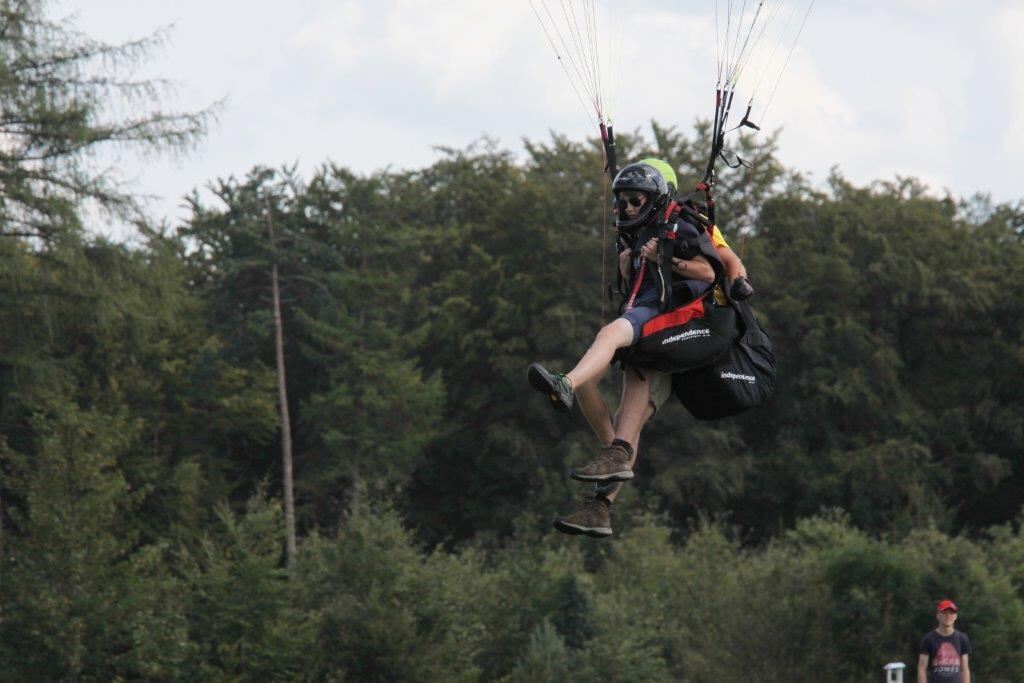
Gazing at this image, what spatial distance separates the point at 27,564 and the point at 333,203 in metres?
23.3

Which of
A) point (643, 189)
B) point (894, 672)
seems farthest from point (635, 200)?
point (894, 672)

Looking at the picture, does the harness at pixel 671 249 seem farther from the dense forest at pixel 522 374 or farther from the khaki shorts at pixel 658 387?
the dense forest at pixel 522 374

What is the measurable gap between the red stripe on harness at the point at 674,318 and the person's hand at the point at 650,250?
0.29 metres

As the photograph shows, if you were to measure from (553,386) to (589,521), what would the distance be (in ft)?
3.49

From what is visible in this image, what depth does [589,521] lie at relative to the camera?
9.10m

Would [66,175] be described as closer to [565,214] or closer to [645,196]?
[645,196]

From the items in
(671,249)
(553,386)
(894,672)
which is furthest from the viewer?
(894,672)

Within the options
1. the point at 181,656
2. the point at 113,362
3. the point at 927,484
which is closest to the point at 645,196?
the point at 181,656

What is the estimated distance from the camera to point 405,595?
26047mm

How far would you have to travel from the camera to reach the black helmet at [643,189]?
910 centimetres

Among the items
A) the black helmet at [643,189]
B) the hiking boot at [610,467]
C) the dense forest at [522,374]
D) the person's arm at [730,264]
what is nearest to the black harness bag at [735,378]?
the person's arm at [730,264]

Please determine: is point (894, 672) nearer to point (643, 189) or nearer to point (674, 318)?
point (674, 318)

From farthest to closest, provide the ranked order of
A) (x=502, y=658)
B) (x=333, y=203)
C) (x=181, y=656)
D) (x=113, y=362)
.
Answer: (x=333, y=203) < (x=113, y=362) < (x=502, y=658) < (x=181, y=656)

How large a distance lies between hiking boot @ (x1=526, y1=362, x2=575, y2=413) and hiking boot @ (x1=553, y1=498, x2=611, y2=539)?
779 millimetres
